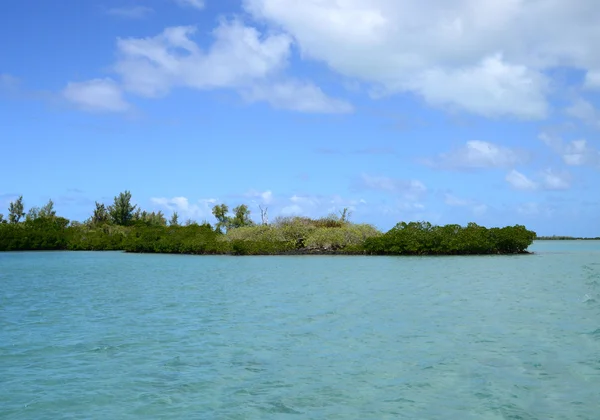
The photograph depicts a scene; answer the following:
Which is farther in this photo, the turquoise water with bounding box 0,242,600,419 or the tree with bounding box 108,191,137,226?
the tree with bounding box 108,191,137,226

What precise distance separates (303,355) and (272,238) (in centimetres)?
4200

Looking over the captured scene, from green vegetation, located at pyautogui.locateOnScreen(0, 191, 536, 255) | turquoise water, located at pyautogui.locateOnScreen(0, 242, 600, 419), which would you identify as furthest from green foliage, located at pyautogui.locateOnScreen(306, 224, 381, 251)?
turquoise water, located at pyautogui.locateOnScreen(0, 242, 600, 419)

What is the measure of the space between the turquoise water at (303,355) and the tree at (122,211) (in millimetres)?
58623

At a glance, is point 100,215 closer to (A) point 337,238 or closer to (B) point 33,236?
(B) point 33,236

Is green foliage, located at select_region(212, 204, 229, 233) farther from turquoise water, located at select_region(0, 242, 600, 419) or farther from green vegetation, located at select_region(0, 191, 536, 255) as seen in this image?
turquoise water, located at select_region(0, 242, 600, 419)

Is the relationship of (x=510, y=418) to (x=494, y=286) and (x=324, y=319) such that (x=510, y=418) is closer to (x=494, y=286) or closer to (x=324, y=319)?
(x=324, y=319)

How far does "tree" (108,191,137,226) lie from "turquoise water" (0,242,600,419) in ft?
192

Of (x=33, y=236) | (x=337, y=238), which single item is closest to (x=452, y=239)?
(x=337, y=238)

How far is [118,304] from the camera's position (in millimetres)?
16391

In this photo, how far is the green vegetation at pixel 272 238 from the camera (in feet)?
148

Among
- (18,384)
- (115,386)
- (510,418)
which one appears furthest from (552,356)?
(18,384)

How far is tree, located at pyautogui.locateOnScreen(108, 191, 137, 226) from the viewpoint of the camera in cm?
7538

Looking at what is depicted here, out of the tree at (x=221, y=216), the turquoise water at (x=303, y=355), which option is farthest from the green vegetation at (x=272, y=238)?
the turquoise water at (x=303, y=355)

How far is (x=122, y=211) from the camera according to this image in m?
75.4
